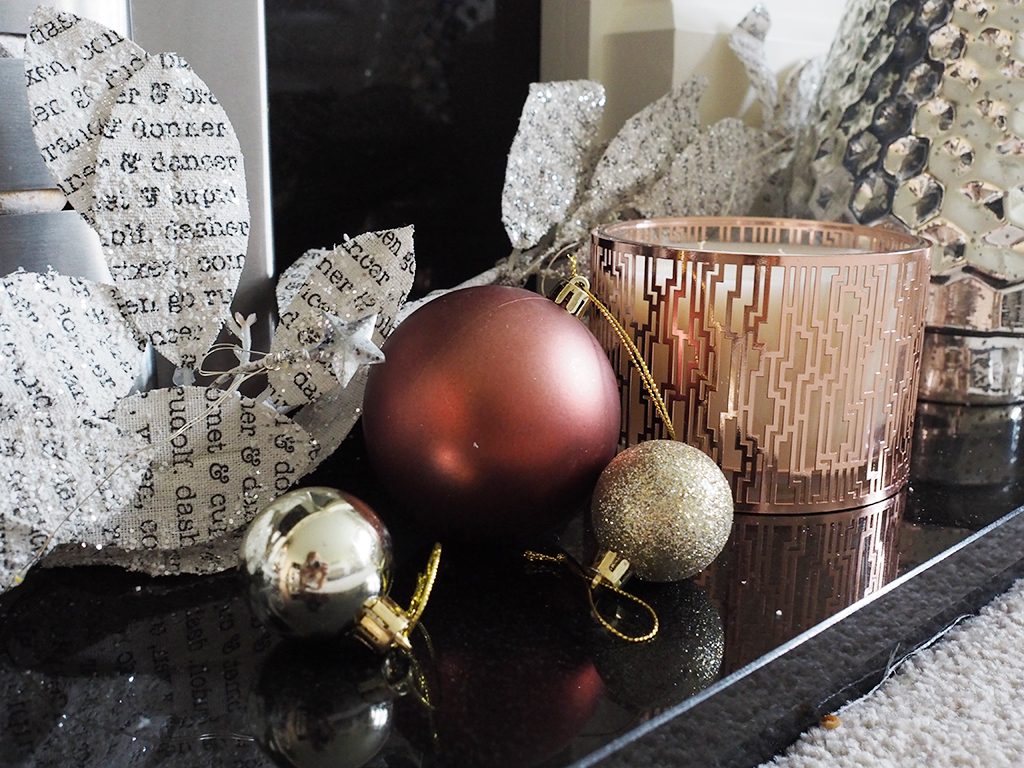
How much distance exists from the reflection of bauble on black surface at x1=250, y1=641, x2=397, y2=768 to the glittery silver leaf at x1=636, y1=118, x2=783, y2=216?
399 millimetres

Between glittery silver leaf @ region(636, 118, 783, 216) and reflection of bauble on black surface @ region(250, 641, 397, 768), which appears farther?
glittery silver leaf @ region(636, 118, 783, 216)

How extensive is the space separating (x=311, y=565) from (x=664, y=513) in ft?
0.47

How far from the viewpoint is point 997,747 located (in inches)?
14.8

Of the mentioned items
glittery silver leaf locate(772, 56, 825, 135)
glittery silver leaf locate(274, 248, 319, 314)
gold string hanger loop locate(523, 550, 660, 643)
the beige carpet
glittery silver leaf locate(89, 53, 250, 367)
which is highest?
glittery silver leaf locate(772, 56, 825, 135)

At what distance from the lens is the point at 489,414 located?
0.39m

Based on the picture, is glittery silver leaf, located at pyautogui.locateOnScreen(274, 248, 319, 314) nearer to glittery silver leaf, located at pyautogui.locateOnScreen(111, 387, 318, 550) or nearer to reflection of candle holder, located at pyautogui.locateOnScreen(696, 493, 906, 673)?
glittery silver leaf, located at pyautogui.locateOnScreen(111, 387, 318, 550)

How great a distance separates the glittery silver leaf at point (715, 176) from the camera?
647 mm

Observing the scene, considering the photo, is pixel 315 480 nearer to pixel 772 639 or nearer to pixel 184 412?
pixel 184 412

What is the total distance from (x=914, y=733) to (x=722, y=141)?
0.42 meters

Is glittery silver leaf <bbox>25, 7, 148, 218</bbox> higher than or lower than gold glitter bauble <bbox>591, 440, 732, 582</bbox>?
higher

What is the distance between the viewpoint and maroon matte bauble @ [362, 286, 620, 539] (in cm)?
39

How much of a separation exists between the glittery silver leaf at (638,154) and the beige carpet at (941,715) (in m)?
0.33

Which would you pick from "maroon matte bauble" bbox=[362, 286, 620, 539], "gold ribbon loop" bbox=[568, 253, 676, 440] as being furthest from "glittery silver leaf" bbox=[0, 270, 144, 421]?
"gold ribbon loop" bbox=[568, 253, 676, 440]

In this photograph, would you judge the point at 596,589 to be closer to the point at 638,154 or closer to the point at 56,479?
the point at 56,479
